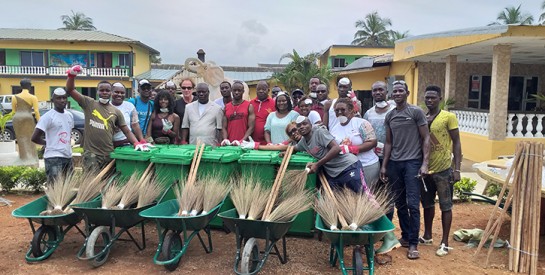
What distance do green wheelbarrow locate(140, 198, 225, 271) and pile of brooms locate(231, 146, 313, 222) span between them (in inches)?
11.8

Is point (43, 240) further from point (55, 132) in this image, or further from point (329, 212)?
point (329, 212)

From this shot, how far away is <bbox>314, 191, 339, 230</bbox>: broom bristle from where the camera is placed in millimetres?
3902

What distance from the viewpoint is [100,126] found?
4.91 metres

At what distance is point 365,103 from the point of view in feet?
62.6

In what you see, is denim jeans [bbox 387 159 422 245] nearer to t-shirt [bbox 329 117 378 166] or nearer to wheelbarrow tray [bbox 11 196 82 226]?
t-shirt [bbox 329 117 378 166]

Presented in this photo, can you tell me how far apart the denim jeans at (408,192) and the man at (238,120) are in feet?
6.50

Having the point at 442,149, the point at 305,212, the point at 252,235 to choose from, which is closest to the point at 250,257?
the point at 252,235

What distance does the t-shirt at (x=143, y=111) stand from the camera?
19.6 ft

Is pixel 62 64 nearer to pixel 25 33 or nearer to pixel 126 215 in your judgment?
pixel 25 33

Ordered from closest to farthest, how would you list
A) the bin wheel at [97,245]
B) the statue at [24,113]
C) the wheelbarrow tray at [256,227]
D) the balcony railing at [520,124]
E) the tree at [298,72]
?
1. the wheelbarrow tray at [256,227]
2. the bin wheel at [97,245]
3. the statue at [24,113]
4. the balcony railing at [520,124]
5. the tree at [298,72]

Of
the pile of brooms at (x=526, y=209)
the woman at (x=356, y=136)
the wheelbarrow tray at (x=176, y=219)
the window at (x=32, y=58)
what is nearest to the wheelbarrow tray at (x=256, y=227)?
the wheelbarrow tray at (x=176, y=219)

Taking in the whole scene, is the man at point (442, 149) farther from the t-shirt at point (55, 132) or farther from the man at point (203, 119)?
the t-shirt at point (55, 132)

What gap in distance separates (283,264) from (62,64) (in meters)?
32.3

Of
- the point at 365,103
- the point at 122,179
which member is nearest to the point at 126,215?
the point at 122,179
